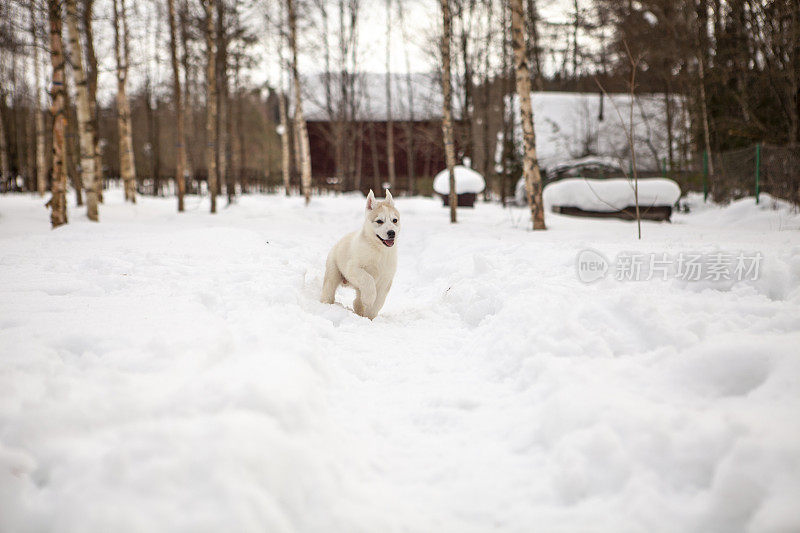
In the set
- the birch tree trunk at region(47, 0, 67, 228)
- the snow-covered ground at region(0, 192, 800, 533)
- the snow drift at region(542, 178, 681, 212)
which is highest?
the birch tree trunk at region(47, 0, 67, 228)

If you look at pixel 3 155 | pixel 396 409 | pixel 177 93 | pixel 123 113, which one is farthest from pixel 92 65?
pixel 396 409

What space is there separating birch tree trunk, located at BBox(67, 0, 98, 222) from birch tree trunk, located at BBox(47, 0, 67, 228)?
3.99 feet

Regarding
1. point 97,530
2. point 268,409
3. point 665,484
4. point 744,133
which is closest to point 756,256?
point 665,484

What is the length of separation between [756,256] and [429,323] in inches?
134

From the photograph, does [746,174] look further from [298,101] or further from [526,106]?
[298,101]

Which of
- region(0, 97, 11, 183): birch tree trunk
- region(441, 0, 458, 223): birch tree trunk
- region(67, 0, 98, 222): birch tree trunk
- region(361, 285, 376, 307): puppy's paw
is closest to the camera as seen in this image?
region(361, 285, 376, 307): puppy's paw

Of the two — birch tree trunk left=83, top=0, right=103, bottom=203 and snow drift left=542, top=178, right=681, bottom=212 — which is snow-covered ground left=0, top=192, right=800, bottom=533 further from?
birch tree trunk left=83, top=0, right=103, bottom=203

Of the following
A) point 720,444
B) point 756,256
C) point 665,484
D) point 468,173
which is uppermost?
point 468,173

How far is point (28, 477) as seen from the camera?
172 cm

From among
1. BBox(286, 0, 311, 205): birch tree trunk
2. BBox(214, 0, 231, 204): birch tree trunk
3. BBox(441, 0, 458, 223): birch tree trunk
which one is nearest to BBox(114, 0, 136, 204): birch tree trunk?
BBox(214, 0, 231, 204): birch tree trunk

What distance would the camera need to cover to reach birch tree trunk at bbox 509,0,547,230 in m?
9.70

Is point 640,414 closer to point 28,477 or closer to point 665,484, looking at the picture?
point 665,484

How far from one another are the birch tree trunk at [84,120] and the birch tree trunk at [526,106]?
9972 mm

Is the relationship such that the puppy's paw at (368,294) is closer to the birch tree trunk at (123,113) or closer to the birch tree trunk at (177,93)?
the birch tree trunk at (177,93)
